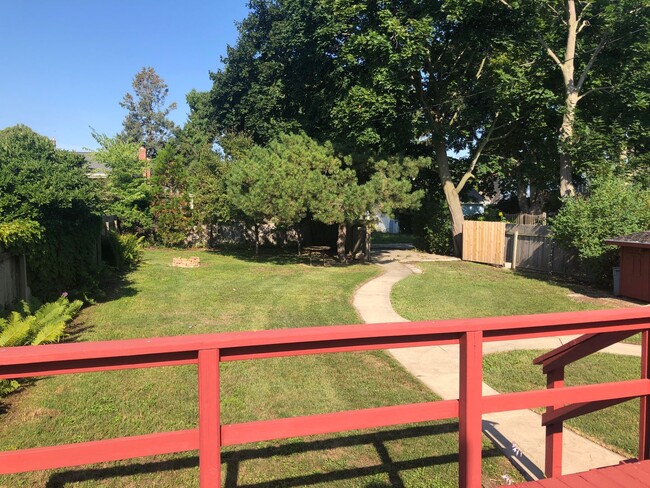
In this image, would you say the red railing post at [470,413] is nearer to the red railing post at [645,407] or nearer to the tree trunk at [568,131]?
the red railing post at [645,407]

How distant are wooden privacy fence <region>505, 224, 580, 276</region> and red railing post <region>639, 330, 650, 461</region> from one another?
1403 cm

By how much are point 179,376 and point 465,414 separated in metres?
4.58

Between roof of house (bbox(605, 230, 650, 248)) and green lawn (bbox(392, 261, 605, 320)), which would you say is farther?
roof of house (bbox(605, 230, 650, 248))

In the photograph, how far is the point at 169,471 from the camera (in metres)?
3.80

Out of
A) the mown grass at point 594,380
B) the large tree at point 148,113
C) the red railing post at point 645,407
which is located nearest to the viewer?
the red railing post at point 645,407

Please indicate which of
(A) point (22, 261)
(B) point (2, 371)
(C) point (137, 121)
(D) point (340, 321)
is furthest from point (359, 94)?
A: (C) point (137, 121)

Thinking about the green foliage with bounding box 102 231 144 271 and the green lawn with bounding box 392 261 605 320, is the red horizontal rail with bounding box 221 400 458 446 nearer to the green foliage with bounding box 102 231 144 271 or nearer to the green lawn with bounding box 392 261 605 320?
the green lawn with bounding box 392 261 605 320

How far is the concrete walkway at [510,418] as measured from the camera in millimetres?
4027

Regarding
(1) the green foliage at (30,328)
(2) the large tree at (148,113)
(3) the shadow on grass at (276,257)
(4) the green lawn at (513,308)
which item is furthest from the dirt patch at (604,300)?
(2) the large tree at (148,113)

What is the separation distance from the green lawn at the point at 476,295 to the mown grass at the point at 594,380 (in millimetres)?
2853

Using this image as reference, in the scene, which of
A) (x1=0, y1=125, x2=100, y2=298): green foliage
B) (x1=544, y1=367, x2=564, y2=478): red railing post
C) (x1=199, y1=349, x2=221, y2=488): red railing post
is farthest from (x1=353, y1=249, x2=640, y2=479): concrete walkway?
(x1=0, y1=125, x2=100, y2=298): green foliage

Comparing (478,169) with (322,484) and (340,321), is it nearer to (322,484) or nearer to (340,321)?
(340,321)

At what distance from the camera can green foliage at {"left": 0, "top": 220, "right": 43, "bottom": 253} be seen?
678 cm

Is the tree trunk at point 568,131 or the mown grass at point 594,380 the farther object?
the tree trunk at point 568,131
